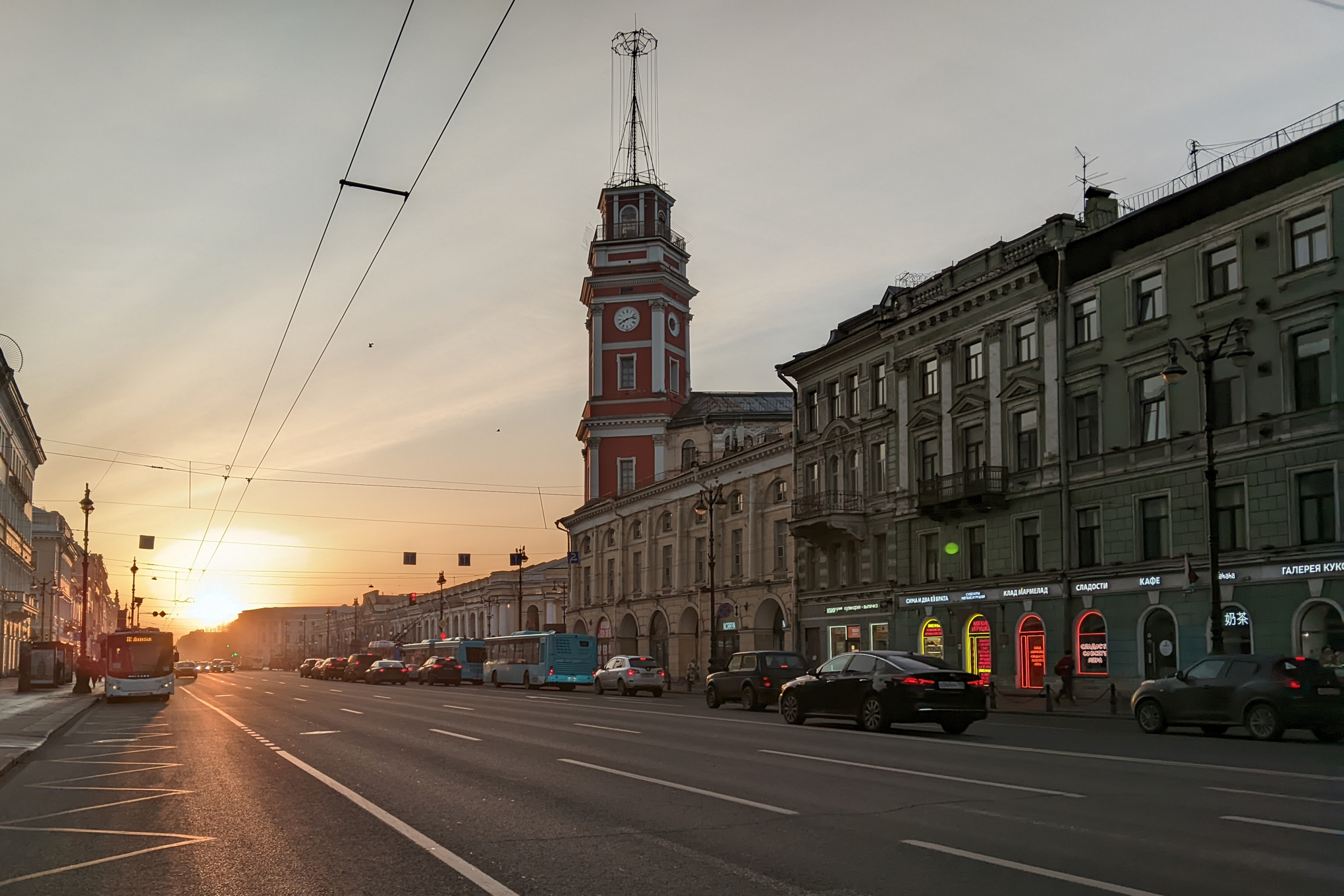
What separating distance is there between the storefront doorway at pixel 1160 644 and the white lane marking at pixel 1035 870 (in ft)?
87.0

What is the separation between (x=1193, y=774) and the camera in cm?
1365

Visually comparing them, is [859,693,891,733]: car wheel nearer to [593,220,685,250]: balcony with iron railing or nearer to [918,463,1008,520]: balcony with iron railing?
[918,463,1008,520]: balcony with iron railing

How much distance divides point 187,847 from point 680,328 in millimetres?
71195

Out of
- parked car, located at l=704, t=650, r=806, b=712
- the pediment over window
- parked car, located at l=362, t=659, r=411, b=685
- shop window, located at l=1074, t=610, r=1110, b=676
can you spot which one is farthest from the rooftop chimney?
parked car, located at l=362, t=659, r=411, b=685

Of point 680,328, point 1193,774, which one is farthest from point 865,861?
point 680,328

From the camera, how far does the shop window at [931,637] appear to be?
42875 mm

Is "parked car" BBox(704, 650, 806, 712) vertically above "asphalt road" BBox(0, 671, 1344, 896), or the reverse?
"asphalt road" BBox(0, 671, 1344, 896)

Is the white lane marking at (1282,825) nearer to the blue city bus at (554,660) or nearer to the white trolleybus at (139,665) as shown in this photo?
the white trolleybus at (139,665)

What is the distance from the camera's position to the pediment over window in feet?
126

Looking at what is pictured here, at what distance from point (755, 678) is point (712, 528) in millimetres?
20759

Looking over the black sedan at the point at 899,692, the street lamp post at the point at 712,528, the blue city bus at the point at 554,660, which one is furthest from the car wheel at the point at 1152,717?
the blue city bus at the point at 554,660

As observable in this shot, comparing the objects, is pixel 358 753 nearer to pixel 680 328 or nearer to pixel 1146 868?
pixel 1146 868

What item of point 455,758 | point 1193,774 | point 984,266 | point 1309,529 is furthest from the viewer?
point 984,266

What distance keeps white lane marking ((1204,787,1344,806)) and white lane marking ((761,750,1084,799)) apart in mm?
1628
